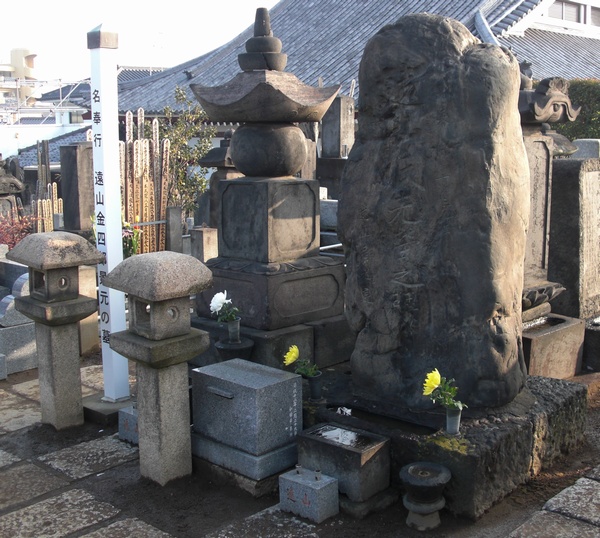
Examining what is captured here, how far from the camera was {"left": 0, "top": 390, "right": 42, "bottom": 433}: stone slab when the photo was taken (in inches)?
209

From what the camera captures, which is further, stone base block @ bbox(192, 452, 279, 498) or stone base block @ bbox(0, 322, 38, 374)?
stone base block @ bbox(0, 322, 38, 374)

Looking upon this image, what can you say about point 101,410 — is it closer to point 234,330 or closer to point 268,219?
point 234,330

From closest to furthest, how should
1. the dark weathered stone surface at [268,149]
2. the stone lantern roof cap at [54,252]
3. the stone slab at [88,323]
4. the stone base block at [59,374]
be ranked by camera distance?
the stone lantern roof cap at [54,252], the stone base block at [59,374], the dark weathered stone surface at [268,149], the stone slab at [88,323]

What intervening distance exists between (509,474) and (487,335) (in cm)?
75

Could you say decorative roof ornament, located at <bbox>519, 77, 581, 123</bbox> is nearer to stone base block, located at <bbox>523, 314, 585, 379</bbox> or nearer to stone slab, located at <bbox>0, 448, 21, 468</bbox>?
stone base block, located at <bbox>523, 314, 585, 379</bbox>

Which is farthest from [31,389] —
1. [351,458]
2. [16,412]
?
[351,458]

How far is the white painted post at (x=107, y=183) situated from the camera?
5.18 meters

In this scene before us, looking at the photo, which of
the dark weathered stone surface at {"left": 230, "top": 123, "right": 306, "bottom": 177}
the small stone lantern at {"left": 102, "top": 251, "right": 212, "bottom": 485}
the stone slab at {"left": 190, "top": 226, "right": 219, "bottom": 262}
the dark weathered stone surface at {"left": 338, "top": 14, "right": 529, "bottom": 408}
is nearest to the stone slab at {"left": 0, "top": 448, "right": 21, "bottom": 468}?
the small stone lantern at {"left": 102, "top": 251, "right": 212, "bottom": 485}

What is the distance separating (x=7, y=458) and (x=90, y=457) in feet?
1.80

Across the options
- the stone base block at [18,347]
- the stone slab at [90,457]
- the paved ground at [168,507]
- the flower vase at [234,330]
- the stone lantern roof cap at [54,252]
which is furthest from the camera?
the stone base block at [18,347]

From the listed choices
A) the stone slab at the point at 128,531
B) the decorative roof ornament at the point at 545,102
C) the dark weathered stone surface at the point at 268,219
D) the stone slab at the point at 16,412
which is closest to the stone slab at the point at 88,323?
the stone slab at the point at 16,412

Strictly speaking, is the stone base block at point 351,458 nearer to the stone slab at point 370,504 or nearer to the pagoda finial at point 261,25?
the stone slab at point 370,504

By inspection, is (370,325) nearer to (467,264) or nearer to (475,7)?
(467,264)

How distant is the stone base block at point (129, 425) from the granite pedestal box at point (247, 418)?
0.57m
